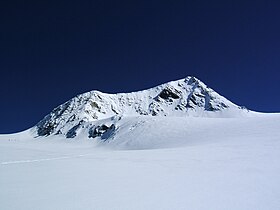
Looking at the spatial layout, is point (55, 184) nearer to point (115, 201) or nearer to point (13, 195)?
point (13, 195)

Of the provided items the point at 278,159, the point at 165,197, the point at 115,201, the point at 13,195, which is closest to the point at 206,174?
the point at 165,197

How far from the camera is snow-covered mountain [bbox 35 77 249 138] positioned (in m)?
102

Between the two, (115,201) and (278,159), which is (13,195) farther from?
(278,159)

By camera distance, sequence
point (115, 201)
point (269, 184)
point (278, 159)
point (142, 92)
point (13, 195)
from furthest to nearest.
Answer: point (142, 92), point (278, 159), point (269, 184), point (13, 195), point (115, 201)

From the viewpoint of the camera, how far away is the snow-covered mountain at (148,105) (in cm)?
10219

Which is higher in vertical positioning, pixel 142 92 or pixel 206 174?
pixel 206 174

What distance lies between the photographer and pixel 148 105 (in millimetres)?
130625

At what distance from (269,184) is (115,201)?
3960 millimetres

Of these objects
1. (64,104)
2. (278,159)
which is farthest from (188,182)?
(64,104)

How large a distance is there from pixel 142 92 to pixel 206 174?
13974 cm

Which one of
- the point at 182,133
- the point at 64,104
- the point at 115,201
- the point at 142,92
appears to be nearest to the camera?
the point at 115,201

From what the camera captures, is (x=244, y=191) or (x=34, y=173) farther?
(x=34, y=173)

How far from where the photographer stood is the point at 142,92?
147m

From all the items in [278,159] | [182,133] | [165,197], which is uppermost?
[165,197]
